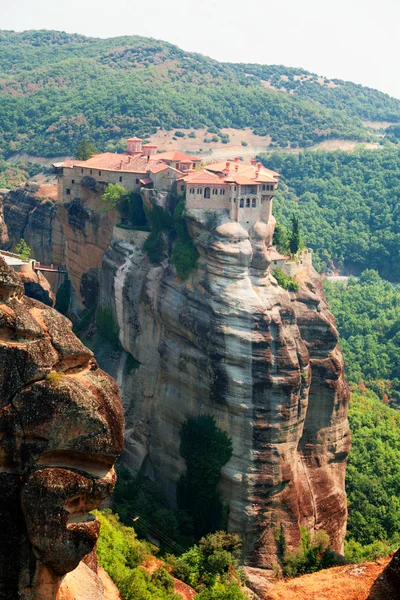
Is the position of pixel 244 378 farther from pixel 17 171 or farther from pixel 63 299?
pixel 17 171

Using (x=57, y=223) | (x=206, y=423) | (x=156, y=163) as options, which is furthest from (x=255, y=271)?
(x=57, y=223)

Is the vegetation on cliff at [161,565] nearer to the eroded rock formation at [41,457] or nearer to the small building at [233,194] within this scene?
the eroded rock formation at [41,457]

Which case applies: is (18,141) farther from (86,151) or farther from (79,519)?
(79,519)

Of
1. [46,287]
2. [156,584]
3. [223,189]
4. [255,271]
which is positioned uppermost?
[223,189]

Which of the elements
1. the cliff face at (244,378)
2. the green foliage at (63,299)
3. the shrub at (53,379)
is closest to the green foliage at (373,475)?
the cliff face at (244,378)

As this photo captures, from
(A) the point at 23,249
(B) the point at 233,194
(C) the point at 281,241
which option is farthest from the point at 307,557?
(A) the point at 23,249

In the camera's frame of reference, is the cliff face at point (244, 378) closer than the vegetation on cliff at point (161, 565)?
No
